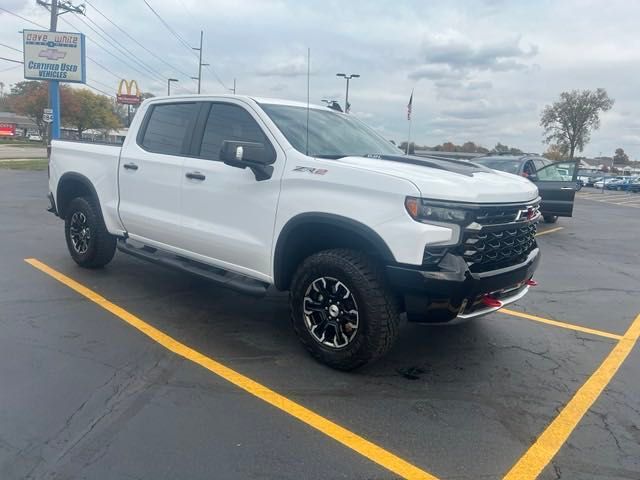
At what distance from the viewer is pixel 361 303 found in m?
3.85

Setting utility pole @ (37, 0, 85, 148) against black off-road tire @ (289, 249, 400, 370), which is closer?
black off-road tire @ (289, 249, 400, 370)

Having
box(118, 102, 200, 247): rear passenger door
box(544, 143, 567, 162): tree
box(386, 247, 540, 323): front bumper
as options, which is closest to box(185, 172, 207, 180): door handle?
box(118, 102, 200, 247): rear passenger door

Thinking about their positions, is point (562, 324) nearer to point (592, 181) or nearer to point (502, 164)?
point (502, 164)

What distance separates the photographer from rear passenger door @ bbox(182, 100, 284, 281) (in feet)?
14.6

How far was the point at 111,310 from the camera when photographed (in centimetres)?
532

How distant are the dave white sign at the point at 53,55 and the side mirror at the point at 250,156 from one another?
28.4m

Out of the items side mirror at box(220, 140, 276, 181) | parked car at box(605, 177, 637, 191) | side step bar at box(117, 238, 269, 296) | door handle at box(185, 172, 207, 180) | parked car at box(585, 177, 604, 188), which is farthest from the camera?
parked car at box(585, 177, 604, 188)

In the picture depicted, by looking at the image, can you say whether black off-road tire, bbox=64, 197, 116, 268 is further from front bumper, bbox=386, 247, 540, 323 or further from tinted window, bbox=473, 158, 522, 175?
tinted window, bbox=473, 158, 522, 175

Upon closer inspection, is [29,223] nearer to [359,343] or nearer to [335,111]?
[335,111]

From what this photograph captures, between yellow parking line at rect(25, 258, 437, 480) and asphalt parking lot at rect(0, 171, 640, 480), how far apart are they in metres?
0.01

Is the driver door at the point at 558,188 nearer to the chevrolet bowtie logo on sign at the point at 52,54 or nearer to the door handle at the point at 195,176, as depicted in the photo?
the door handle at the point at 195,176

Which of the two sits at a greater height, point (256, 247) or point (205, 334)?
point (256, 247)

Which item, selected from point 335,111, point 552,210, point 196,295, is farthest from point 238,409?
point 552,210

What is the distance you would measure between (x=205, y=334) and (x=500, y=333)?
8.81 feet
